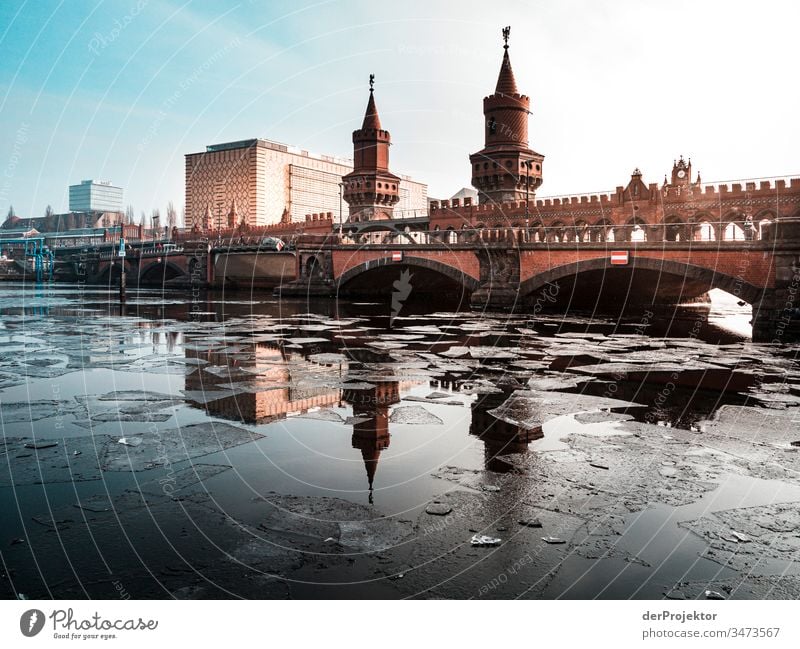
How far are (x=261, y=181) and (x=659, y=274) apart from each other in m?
105

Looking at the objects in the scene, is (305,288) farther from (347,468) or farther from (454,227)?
(347,468)

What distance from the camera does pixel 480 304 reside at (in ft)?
117

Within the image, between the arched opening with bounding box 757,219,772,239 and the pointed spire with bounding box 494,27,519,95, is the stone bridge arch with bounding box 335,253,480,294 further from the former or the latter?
the pointed spire with bounding box 494,27,519,95

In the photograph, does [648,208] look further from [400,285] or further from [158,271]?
[158,271]

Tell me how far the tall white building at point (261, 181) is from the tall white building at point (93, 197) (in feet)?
74.3

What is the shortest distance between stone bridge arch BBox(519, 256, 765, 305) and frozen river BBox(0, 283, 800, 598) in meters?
11.5

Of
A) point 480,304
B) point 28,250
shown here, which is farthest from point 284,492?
point 28,250

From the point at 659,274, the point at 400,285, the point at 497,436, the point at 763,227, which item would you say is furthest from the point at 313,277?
the point at 497,436

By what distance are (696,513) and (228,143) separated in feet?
481

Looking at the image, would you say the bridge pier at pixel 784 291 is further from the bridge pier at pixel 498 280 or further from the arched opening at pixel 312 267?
the arched opening at pixel 312 267

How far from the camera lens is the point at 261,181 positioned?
128250mm

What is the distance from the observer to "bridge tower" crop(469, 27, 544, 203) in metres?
Result: 58.2
